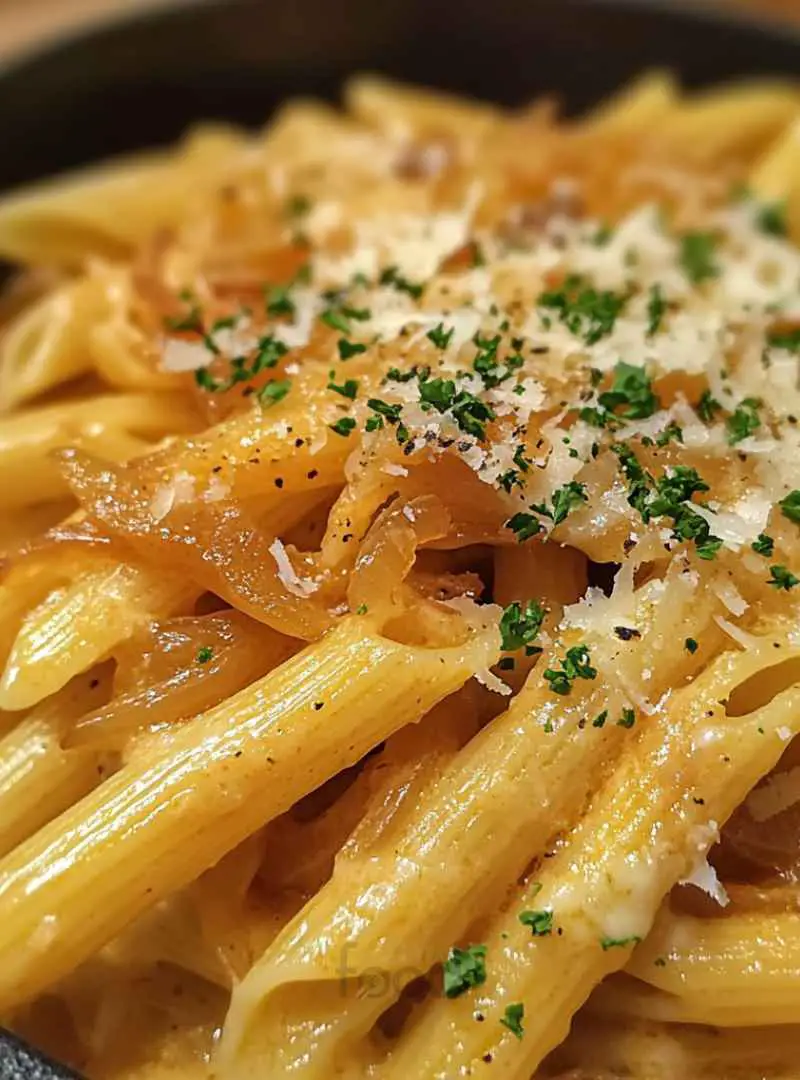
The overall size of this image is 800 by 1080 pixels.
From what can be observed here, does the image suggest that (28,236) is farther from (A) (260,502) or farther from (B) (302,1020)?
(B) (302,1020)

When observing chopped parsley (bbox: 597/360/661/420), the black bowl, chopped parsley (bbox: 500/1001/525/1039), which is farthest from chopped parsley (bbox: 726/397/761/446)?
the black bowl

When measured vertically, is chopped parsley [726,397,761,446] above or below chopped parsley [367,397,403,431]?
below

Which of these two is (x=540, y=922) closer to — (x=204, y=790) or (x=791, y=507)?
(x=204, y=790)

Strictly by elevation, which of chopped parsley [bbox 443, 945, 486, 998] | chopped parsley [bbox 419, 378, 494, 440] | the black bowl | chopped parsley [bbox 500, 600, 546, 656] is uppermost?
the black bowl

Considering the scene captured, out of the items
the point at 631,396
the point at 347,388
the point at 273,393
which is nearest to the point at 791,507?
the point at 631,396

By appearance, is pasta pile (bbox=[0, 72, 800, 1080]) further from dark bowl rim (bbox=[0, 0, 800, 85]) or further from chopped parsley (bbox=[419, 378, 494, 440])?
dark bowl rim (bbox=[0, 0, 800, 85])

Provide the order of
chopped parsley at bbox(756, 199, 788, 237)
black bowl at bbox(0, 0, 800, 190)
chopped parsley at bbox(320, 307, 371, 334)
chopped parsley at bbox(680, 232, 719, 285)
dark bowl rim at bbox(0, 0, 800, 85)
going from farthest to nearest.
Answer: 1. black bowl at bbox(0, 0, 800, 190)
2. dark bowl rim at bbox(0, 0, 800, 85)
3. chopped parsley at bbox(756, 199, 788, 237)
4. chopped parsley at bbox(680, 232, 719, 285)
5. chopped parsley at bbox(320, 307, 371, 334)
